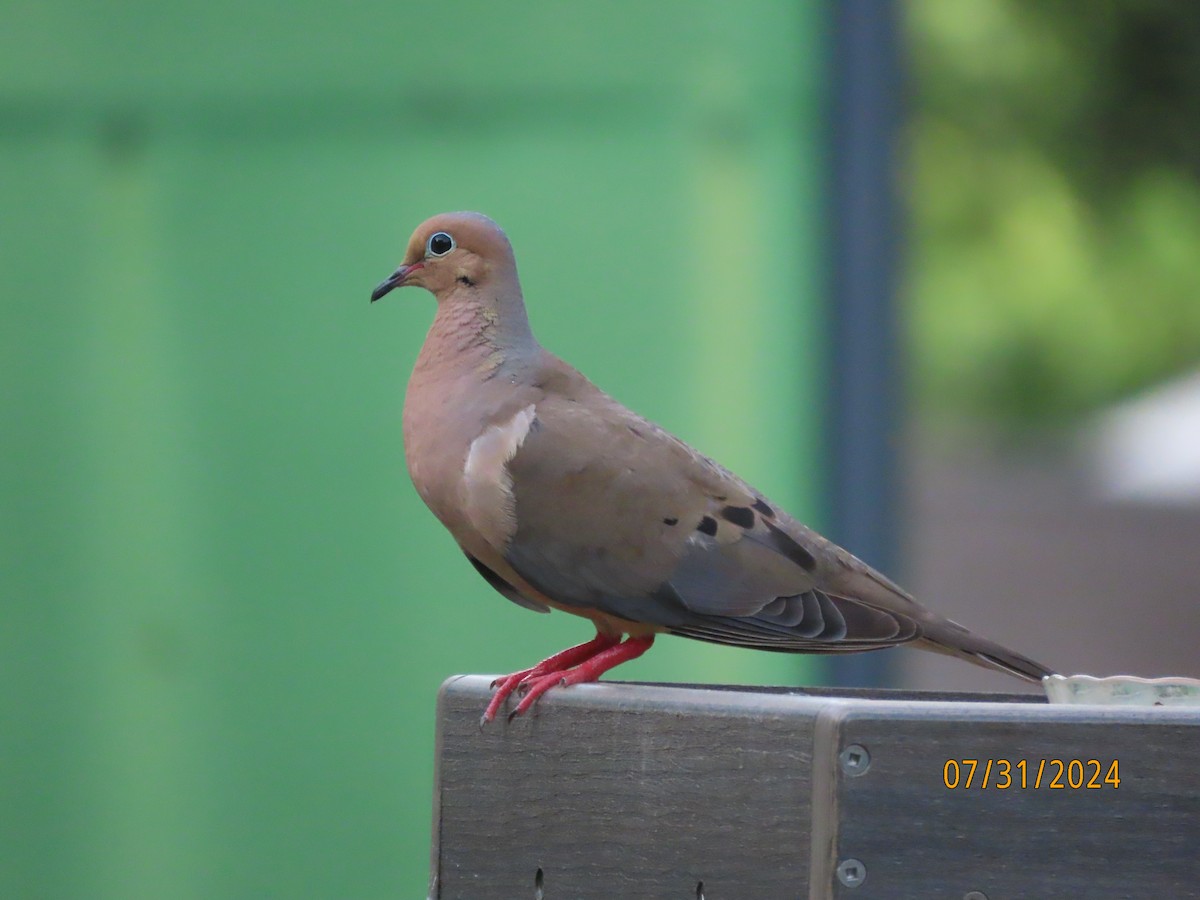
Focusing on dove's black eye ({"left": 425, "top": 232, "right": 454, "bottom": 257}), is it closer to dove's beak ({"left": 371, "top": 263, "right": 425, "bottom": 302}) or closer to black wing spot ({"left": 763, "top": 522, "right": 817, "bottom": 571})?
dove's beak ({"left": 371, "top": 263, "right": 425, "bottom": 302})

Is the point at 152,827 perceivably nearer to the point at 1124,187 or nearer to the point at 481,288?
the point at 481,288

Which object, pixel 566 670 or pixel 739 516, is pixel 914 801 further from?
pixel 739 516

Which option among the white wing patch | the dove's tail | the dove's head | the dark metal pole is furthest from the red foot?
the dark metal pole

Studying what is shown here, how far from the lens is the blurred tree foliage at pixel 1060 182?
7.63 metres

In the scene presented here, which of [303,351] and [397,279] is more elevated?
[303,351]

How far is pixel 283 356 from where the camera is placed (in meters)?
4.71

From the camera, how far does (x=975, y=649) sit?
8.86 feet

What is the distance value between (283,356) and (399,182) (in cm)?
60

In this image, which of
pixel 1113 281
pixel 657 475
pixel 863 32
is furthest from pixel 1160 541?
pixel 657 475

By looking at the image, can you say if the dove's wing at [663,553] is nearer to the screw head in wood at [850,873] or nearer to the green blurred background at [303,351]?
the screw head in wood at [850,873]

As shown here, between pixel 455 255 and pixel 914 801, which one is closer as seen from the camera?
pixel 914 801

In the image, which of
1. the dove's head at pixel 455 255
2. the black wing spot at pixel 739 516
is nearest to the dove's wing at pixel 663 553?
the black wing spot at pixel 739 516

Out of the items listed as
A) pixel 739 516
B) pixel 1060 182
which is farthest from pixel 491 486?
Result: pixel 1060 182

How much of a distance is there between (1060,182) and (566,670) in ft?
20.1
